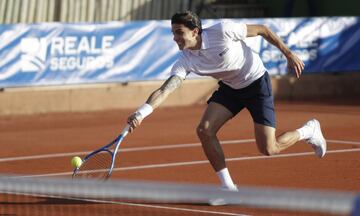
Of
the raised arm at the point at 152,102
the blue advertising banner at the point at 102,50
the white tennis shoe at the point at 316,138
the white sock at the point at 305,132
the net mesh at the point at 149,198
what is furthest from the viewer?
the blue advertising banner at the point at 102,50

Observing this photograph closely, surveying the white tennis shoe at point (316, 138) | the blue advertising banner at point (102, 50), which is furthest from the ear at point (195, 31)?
the blue advertising banner at point (102, 50)

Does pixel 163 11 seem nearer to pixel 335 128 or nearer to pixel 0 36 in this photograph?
pixel 0 36

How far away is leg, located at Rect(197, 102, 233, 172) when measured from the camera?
27.6ft

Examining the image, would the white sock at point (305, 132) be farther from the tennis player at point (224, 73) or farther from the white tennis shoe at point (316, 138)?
the tennis player at point (224, 73)

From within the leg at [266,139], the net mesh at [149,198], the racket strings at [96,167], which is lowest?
the net mesh at [149,198]

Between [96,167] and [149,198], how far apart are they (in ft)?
8.79

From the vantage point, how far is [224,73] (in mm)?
8367

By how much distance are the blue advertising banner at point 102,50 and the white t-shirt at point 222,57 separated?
690 cm

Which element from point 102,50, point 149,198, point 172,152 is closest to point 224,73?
point 149,198

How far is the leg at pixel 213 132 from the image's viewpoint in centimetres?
840

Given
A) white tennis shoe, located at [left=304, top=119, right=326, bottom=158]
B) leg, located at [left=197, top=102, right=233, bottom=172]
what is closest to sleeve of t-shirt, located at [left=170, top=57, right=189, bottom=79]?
leg, located at [left=197, top=102, right=233, bottom=172]

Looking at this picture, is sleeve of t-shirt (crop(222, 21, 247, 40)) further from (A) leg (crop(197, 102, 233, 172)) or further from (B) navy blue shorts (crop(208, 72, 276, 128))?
(A) leg (crop(197, 102, 233, 172))

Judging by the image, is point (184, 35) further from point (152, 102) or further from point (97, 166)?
point (97, 166)

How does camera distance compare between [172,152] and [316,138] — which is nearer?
[316,138]
